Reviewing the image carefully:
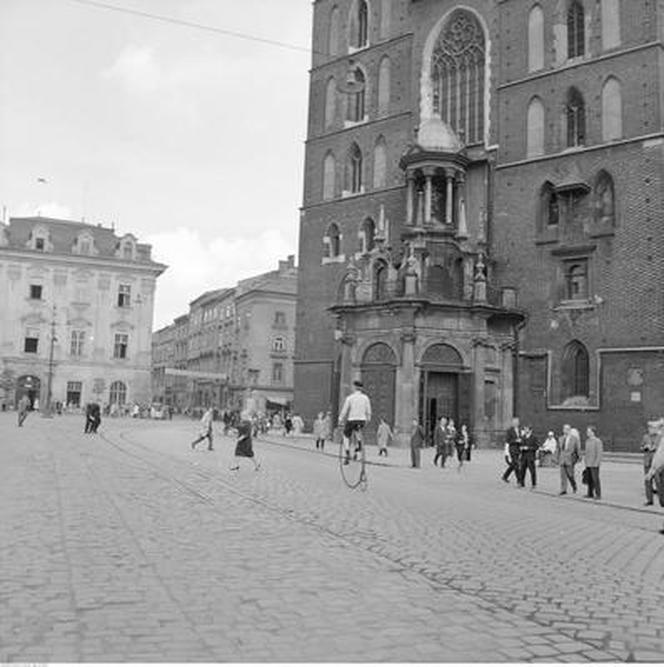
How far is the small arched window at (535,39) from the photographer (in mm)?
41594

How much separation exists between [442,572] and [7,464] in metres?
13.9

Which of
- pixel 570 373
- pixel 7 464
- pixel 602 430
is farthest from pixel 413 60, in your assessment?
pixel 7 464

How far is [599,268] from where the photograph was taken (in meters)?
37.6

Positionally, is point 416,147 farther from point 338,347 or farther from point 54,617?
point 54,617

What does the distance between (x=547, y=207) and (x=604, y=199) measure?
2963 millimetres

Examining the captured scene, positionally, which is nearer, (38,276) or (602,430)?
(602,430)

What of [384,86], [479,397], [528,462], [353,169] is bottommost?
[528,462]

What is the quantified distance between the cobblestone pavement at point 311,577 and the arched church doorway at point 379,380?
22.3 m

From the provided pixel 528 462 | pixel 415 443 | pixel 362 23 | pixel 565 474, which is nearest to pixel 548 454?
pixel 415 443

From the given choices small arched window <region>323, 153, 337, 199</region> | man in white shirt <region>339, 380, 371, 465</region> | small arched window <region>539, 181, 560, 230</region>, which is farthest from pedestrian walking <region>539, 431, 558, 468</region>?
small arched window <region>323, 153, 337, 199</region>

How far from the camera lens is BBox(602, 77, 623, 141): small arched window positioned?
124 ft

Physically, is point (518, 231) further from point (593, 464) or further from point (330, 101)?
point (593, 464)

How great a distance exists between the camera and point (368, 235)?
47594mm

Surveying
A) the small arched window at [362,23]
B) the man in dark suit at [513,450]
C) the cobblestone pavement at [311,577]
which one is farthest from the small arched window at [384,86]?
the cobblestone pavement at [311,577]
